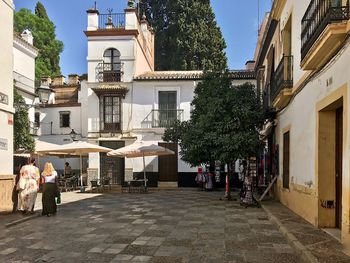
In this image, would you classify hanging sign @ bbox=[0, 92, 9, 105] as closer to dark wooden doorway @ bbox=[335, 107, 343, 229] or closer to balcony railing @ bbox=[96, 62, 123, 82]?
dark wooden doorway @ bbox=[335, 107, 343, 229]

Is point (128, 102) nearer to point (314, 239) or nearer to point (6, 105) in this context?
point (6, 105)

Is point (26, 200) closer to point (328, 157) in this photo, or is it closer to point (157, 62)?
point (328, 157)

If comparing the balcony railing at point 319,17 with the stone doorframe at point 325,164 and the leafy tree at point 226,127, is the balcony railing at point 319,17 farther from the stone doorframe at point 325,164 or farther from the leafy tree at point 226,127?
the leafy tree at point 226,127

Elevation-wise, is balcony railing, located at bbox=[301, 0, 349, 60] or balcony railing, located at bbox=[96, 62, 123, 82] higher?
balcony railing, located at bbox=[96, 62, 123, 82]

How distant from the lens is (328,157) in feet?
27.9

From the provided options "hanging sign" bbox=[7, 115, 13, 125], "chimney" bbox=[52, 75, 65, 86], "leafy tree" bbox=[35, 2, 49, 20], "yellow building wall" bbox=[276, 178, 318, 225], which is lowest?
"yellow building wall" bbox=[276, 178, 318, 225]

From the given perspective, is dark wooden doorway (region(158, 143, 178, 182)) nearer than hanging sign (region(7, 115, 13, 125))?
No

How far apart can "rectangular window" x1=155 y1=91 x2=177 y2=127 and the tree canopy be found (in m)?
8.24

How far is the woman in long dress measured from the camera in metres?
11.2

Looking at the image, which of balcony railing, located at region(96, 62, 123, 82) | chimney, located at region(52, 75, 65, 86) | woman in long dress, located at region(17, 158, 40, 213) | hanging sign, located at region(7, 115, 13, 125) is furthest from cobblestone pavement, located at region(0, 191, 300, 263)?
chimney, located at region(52, 75, 65, 86)

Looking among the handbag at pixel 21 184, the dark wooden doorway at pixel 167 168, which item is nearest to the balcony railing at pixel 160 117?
the dark wooden doorway at pixel 167 168

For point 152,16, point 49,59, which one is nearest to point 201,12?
point 152,16

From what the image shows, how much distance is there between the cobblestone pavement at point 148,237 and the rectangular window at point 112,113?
11742mm

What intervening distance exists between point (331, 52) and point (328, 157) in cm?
226
